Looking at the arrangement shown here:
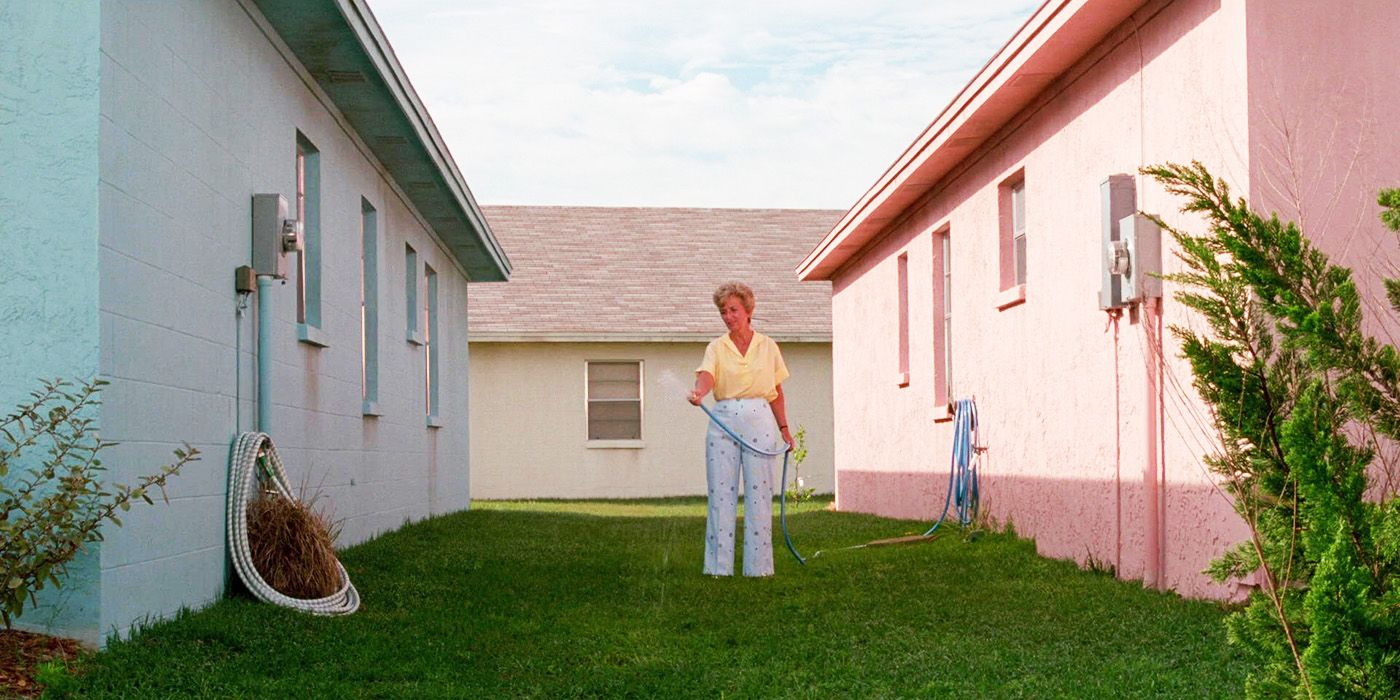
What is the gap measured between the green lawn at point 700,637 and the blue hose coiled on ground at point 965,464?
2.19 metres

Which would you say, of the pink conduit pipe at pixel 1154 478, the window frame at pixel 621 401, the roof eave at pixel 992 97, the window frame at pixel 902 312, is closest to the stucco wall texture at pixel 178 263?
the roof eave at pixel 992 97

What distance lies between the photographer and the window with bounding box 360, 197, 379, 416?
1370cm

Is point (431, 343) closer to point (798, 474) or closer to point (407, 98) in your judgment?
point (407, 98)

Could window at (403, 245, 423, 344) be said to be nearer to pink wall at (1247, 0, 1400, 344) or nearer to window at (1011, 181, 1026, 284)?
window at (1011, 181, 1026, 284)

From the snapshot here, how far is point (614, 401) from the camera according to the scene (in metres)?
26.0

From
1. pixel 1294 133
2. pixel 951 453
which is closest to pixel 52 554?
pixel 1294 133

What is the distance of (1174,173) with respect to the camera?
3.68 metres

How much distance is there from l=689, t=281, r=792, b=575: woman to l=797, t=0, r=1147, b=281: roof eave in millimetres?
2380

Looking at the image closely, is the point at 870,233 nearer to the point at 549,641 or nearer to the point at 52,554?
the point at 549,641

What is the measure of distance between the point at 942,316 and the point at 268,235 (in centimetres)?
773

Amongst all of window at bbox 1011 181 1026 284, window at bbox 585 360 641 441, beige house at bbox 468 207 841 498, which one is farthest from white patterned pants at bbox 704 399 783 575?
window at bbox 585 360 641 441

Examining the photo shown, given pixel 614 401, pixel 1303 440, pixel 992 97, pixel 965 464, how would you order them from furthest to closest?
pixel 614 401 < pixel 965 464 < pixel 992 97 < pixel 1303 440

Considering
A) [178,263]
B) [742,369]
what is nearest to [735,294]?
[742,369]

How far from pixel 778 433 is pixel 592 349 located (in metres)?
16.2
